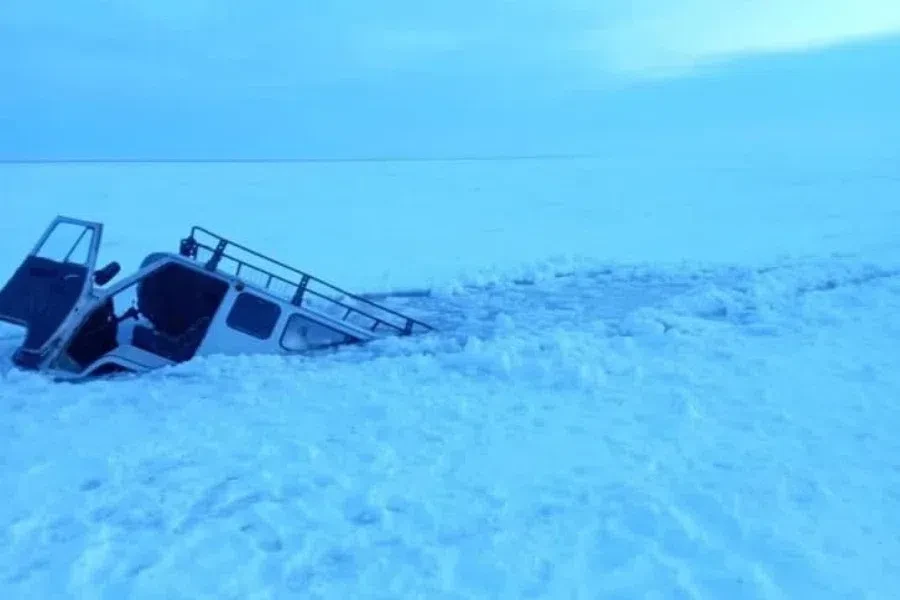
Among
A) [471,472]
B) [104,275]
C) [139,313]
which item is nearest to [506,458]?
[471,472]

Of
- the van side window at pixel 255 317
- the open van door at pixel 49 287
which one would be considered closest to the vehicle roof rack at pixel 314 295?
the van side window at pixel 255 317

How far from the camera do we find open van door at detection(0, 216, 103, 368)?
26.8ft

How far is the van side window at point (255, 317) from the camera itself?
8.81 metres

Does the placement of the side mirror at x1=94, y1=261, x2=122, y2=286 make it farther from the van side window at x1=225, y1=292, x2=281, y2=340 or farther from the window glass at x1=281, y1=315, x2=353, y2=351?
the window glass at x1=281, y1=315, x2=353, y2=351

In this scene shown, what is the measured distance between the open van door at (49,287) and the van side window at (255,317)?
4.52ft

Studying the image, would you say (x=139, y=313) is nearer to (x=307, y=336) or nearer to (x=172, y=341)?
(x=172, y=341)

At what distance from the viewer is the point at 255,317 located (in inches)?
352

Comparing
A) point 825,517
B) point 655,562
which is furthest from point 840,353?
point 655,562

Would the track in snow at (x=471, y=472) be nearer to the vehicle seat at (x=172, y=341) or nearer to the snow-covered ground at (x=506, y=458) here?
the snow-covered ground at (x=506, y=458)

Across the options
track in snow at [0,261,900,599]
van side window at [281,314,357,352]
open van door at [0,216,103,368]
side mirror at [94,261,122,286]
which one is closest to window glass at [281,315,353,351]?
van side window at [281,314,357,352]

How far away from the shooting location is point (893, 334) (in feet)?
33.9

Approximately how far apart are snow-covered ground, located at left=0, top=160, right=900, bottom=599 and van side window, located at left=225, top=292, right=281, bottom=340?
36cm

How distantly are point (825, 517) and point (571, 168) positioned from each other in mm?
57940

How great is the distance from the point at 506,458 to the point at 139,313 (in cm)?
480
